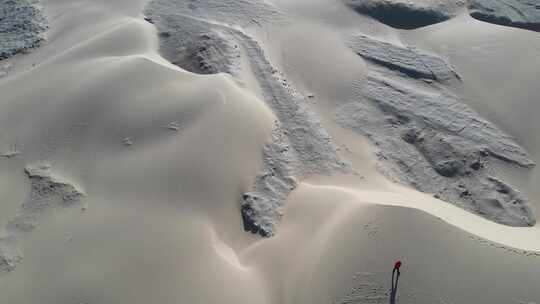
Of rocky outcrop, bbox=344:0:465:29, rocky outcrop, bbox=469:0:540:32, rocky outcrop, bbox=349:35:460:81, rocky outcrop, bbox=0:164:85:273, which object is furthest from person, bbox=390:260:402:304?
rocky outcrop, bbox=469:0:540:32

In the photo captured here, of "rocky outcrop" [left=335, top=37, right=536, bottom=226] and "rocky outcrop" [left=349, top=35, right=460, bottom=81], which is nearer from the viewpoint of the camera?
"rocky outcrop" [left=335, top=37, right=536, bottom=226]

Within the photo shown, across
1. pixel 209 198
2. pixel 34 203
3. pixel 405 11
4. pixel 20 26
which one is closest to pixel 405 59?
pixel 405 11

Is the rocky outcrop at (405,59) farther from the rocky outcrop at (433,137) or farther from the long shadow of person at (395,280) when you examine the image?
the long shadow of person at (395,280)

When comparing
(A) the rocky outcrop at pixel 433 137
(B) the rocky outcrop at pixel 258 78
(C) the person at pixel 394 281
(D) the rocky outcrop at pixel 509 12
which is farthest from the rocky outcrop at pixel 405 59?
(C) the person at pixel 394 281

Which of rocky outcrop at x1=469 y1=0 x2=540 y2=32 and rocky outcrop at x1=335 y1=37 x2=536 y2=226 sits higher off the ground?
rocky outcrop at x1=469 y1=0 x2=540 y2=32

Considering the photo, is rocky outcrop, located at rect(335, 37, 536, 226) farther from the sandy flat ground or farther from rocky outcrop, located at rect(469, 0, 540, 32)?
rocky outcrop, located at rect(469, 0, 540, 32)
